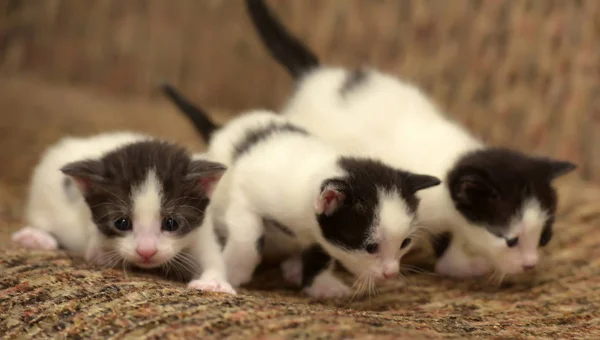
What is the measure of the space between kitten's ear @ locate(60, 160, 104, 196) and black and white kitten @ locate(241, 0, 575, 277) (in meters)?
0.82

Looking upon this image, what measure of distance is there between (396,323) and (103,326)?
0.65m

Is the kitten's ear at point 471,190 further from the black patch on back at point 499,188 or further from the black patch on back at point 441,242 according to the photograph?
the black patch on back at point 441,242

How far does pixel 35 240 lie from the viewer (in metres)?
2.28

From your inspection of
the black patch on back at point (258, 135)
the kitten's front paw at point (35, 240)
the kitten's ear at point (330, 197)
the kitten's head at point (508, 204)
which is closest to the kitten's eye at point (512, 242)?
the kitten's head at point (508, 204)

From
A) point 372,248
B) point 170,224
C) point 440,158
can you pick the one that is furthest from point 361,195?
point 440,158

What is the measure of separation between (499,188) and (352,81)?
88 cm

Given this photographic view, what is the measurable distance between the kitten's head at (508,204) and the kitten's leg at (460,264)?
0.06 metres

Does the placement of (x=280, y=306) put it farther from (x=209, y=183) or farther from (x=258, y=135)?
(x=258, y=135)

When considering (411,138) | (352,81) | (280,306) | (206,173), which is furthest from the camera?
(352,81)

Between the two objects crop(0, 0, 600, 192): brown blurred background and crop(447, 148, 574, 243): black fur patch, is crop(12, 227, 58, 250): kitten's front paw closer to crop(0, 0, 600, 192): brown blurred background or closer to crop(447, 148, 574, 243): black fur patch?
crop(0, 0, 600, 192): brown blurred background

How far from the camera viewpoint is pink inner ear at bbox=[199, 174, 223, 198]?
6.88ft

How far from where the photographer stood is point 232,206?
2.26 meters

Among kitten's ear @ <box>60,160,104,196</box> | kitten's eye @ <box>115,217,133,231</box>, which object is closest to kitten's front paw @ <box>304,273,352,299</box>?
kitten's eye @ <box>115,217,133,231</box>

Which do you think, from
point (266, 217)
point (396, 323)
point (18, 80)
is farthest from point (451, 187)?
point (18, 80)
